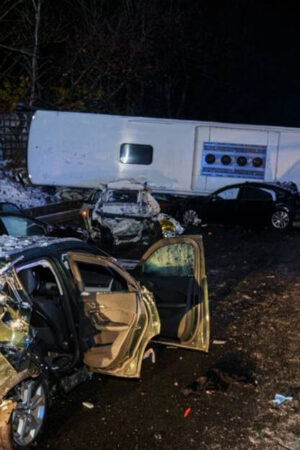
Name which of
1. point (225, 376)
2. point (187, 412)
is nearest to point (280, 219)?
point (225, 376)

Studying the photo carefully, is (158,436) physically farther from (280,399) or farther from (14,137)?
(14,137)

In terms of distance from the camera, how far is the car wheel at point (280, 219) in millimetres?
15586

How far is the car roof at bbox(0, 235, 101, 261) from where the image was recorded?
4.28 m

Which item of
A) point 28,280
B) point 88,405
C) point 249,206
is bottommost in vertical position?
point 88,405

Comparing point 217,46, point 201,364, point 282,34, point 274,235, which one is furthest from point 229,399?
point 282,34

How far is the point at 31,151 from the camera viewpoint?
18656mm

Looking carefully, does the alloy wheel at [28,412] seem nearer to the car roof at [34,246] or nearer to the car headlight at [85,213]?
the car roof at [34,246]

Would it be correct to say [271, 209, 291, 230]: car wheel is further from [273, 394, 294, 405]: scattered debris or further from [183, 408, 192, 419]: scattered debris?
[183, 408, 192, 419]: scattered debris

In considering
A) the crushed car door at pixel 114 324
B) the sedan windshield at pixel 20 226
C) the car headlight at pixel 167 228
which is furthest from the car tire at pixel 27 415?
the car headlight at pixel 167 228

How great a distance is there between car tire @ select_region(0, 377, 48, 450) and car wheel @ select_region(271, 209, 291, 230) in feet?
40.3

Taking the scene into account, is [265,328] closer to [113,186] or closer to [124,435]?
[124,435]

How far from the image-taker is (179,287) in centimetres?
582

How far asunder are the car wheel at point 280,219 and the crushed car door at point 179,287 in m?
10.2

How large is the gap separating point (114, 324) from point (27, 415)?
1210 millimetres
